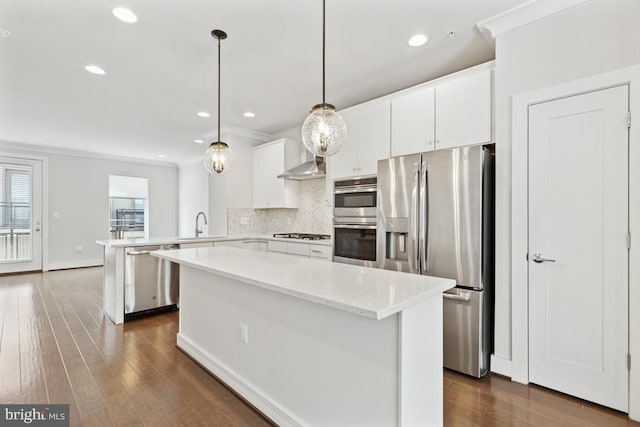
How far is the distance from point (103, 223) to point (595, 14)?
871 centimetres

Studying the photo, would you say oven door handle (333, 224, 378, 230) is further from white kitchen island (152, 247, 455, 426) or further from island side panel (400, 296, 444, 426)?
island side panel (400, 296, 444, 426)

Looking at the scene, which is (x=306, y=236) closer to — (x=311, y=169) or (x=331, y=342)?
(x=311, y=169)

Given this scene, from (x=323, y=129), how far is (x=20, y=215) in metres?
7.38

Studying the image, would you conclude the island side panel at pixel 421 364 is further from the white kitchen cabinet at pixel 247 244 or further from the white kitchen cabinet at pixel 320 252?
the white kitchen cabinet at pixel 247 244

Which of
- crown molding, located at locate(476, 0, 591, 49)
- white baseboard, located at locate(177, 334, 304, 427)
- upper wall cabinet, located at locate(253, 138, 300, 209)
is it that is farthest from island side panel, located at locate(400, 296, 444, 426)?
upper wall cabinet, located at locate(253, 138, 300, 209)

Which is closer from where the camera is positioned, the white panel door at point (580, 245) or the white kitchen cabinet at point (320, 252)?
the white panel door at point (580, 245)

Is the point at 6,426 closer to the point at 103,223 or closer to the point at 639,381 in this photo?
the point at 639,381

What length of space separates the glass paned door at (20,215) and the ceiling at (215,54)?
7.15ft

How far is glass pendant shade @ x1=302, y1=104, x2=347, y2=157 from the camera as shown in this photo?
1893mm

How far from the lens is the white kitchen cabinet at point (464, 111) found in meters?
2.51

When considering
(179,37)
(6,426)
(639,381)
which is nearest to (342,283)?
(639,381)

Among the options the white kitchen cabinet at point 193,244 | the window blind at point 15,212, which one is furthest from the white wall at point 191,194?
the white kitchen cabinet at point 193,244

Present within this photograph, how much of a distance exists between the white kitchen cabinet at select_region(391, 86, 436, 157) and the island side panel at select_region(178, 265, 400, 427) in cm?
201

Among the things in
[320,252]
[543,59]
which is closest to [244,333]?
[320,252]
